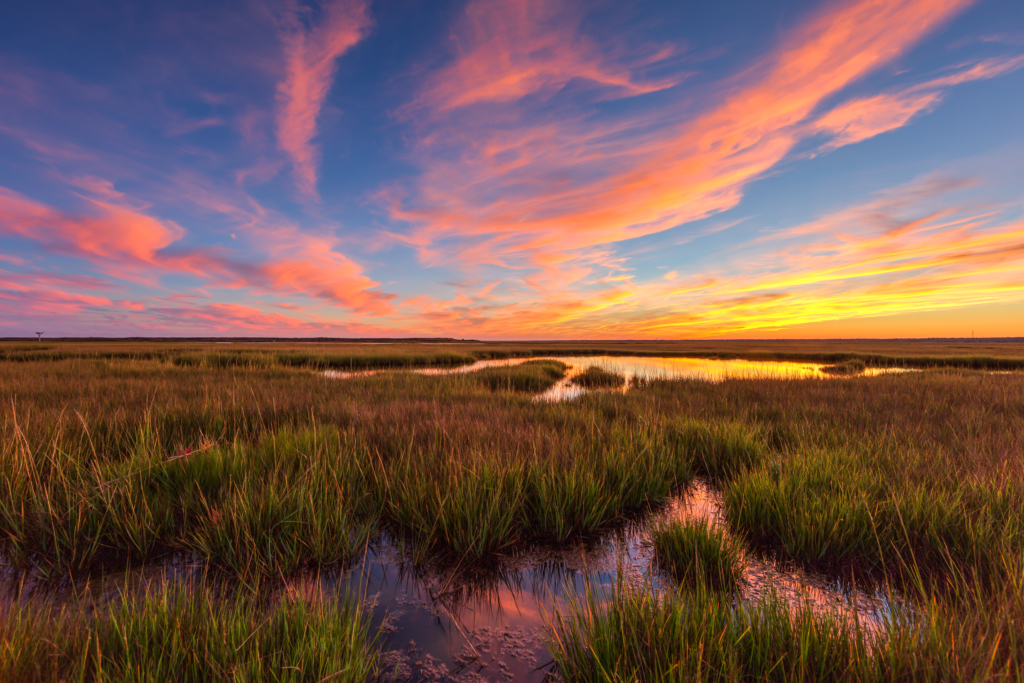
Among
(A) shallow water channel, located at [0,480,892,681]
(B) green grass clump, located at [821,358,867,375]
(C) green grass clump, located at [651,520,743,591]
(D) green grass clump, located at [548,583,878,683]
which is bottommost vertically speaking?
(B) green grass clump, located at [821,358,867,375]

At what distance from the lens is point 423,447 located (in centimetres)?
414

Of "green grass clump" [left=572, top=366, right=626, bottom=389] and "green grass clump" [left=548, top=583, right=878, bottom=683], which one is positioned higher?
"green grass clump" [left=548, top=583, right=878, bottom=683]

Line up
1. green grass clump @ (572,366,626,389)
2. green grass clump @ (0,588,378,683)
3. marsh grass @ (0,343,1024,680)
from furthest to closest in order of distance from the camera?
green grass clump @ (572,366,626,389)
marsh grass @ (0,343,1024,680)
green grass clump @ (0,588,378,683)

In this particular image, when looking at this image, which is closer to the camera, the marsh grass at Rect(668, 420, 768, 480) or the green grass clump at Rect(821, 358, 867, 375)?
the marsh grass at Rect(668, 420, 768, 480)

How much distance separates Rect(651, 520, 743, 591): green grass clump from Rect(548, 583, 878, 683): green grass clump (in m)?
0.55

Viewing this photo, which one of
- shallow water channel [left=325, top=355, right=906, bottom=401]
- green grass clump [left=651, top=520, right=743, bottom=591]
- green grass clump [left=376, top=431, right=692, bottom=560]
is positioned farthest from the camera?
shallow water channel [left=325, top=355, right=906, bottom=401]

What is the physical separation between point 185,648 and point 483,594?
1.39 m

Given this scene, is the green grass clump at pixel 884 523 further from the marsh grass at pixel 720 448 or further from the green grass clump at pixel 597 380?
the green grass clump at pixel 597 380

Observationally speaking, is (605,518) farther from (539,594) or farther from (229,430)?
(229,430)

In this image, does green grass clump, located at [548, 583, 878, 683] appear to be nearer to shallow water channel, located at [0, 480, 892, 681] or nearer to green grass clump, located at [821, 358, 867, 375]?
shallow water channel, located at [0, 480, 892, 681]

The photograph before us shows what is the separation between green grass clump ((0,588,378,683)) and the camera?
4.21 ft

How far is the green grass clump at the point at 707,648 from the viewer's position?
4.41ft

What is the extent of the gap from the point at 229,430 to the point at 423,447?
2743 millimetres

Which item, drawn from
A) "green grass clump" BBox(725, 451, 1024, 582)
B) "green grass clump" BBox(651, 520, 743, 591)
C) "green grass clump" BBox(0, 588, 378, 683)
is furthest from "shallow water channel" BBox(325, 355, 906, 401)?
"green grass clump" BBox(0, 588, 378, 683)
